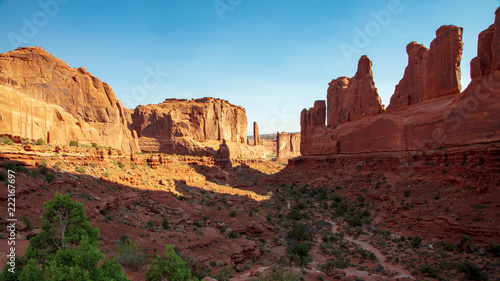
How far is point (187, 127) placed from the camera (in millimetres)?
56375

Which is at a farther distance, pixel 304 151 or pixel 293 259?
pixel 304 151

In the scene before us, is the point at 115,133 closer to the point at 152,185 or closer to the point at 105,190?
the point at 152,185

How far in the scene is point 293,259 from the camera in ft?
41.1

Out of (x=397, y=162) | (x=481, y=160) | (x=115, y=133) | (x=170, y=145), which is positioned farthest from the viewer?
(x=170, y=145)

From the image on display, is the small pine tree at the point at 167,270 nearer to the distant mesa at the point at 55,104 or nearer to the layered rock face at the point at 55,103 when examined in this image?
the distant mesa at the point at 55,104

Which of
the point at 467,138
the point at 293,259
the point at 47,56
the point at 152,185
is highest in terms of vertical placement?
the point at 47,56

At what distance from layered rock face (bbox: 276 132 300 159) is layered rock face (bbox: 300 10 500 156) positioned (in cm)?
6961

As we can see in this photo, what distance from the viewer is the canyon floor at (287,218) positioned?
1073cm

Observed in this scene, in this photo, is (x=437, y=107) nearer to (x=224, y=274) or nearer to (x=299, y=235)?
(x=299, y=235)

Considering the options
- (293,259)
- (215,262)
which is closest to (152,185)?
(215,262)

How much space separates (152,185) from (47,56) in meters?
14.0

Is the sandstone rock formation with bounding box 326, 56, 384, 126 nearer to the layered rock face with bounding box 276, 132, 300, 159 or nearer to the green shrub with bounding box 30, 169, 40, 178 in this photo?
the green shrub with bounding box 30, 169, 40, 178

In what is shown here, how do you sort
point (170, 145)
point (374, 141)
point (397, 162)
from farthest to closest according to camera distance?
1. point (170, 145)
2. point (374, 141)
3. point (397, 162)

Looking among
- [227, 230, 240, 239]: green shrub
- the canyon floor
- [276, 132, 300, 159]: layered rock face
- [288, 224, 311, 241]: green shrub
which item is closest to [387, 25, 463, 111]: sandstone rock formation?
the canyon floor
